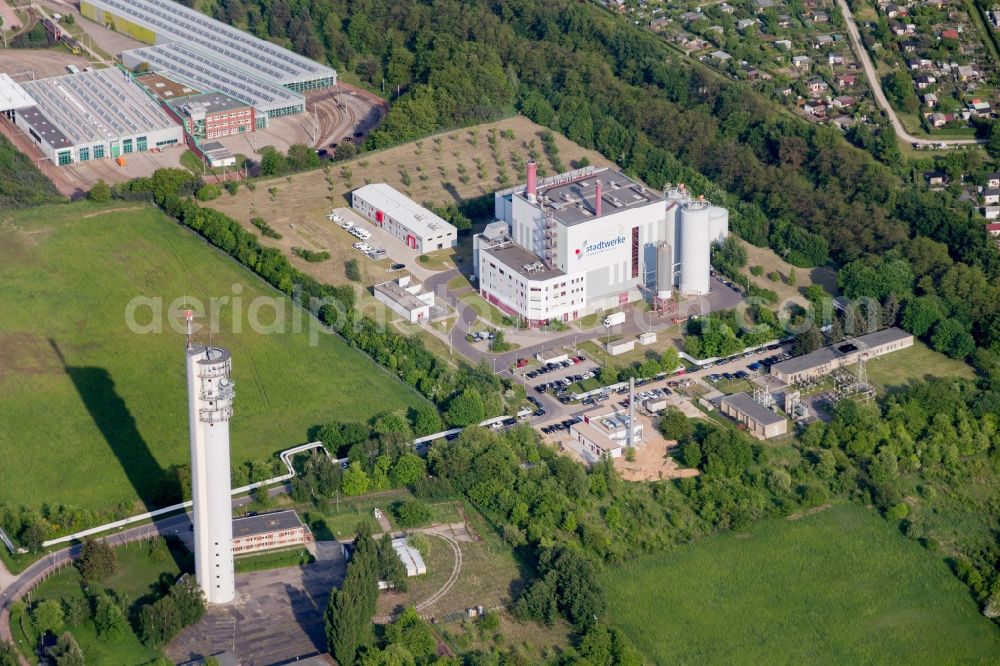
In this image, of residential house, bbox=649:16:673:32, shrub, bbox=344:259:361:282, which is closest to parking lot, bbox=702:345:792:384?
shrub, bbox=344:259:361:282

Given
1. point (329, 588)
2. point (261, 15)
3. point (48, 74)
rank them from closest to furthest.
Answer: point (329, 588) < point (48, 74) < point (261, 15)

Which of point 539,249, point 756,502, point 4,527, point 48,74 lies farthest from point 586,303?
point 48,74

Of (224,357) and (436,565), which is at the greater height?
(224,357)

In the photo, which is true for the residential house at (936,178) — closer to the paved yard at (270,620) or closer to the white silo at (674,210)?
the white silo at (674,210)

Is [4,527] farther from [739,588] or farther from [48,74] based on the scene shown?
[48,74]

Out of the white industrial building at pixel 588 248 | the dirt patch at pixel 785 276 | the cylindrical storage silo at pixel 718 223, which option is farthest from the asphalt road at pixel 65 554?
the cylindrical storage silo at pixel 718 223
